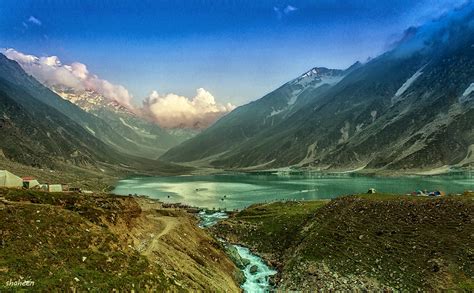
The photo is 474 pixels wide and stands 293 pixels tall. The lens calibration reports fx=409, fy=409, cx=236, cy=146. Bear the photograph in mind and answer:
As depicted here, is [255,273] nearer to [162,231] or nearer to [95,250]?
[162,231]

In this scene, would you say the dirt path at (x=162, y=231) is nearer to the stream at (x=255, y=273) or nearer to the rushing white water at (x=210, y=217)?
the stream at (x=255, y=273)

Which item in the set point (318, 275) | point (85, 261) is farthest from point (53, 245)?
point (318, 275)

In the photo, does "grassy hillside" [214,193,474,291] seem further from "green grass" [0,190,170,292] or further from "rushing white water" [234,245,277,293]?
"green grass" [0,190,170,292]

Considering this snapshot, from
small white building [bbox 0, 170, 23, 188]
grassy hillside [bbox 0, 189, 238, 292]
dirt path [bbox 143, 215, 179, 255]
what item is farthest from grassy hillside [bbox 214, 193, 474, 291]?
small white building [bbox 0, 170, 23, 188]

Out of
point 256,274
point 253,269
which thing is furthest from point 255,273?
point 253,269

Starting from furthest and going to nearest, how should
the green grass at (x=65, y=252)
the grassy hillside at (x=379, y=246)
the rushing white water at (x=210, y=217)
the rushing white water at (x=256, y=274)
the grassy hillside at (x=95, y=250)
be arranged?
the rushing white water at (x=210, y=217), the rushing white water at (x=256, y=274), the grassy hillside at (x=379, y=246), the grassy hillside at (x=95, y=250), the green grass at (x=65, y=252)

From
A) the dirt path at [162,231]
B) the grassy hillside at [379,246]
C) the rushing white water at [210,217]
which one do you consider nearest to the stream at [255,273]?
the grassy hillside at [379,246]
